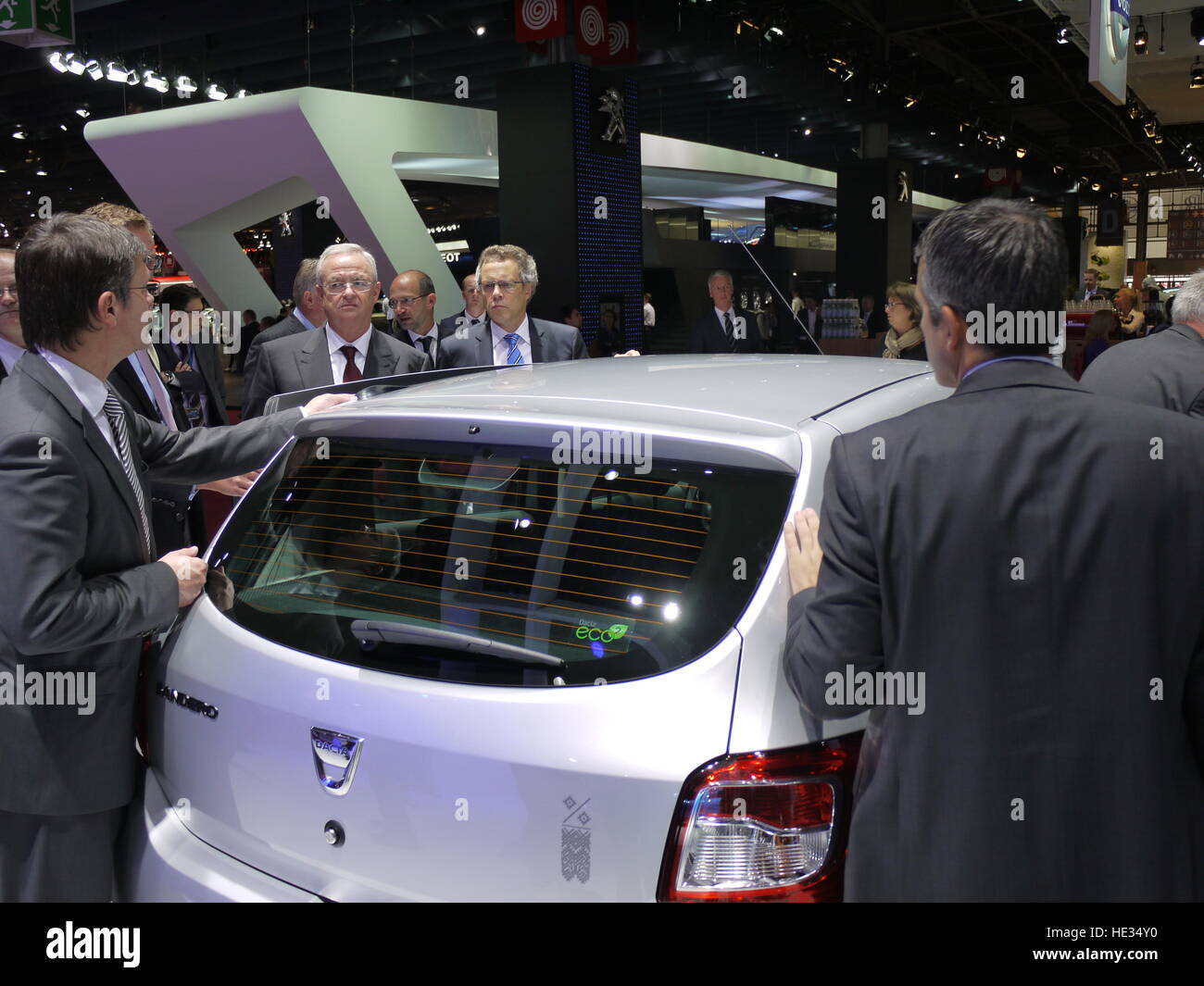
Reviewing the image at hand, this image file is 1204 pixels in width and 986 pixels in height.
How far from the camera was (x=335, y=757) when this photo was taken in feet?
5.10

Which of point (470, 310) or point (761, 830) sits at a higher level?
point (470, 310)

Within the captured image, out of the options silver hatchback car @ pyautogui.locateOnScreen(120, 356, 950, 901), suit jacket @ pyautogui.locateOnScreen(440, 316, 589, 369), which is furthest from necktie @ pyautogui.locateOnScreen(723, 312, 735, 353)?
silver hatchback car @ pyautogui.locateOnScreen(120, 356, 950, 901)

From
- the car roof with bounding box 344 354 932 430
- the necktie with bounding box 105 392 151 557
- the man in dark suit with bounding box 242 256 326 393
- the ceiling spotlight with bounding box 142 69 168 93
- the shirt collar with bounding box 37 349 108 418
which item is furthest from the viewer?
the ceiling spotlight with bounding box 142 69 168 93

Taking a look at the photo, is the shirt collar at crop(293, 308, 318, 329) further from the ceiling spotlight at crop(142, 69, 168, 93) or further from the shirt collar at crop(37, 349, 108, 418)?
the ceiling spotlight at crop(142, 69, 168, 93)

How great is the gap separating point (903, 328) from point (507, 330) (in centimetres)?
320

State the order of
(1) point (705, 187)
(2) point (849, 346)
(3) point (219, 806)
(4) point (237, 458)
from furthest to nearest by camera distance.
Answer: (1) point (705, 187)
(2) point (849, 346)
(4) point (237, 458)
(3) point (219, 806)

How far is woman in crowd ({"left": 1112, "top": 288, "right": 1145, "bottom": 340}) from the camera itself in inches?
405

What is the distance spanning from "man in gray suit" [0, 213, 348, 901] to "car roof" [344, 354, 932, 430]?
441 mm

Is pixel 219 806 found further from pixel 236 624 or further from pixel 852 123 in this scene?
pixel 852 123

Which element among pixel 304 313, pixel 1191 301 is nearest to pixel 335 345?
pixel 304 313

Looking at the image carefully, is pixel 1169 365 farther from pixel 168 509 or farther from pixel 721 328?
pixel 721 328

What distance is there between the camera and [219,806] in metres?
1.74

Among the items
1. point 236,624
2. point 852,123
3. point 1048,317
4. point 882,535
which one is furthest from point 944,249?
point 852,123

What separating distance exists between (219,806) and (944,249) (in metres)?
1.42
